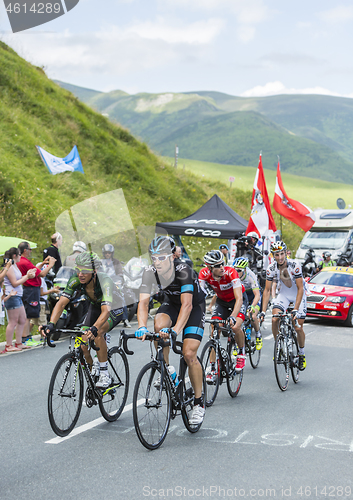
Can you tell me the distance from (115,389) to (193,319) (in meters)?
1.27

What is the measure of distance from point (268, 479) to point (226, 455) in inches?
25.3

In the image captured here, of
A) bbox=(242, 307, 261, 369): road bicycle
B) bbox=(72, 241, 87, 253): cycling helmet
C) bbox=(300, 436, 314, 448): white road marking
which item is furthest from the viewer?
bbox=(72, 241, 87, 253): cycling helmet

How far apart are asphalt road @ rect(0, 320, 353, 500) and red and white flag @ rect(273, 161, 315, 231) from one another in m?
10.7

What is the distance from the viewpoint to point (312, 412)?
681cm

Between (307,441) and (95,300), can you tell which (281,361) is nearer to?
(307,441)

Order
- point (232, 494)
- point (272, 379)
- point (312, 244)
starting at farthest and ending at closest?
point (312, 244) → point (272, 379) → point (232, 494)

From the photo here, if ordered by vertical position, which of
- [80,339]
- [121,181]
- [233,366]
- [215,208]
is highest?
[121,181]

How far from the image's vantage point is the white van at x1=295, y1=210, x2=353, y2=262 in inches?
1077

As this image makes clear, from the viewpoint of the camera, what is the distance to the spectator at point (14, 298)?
10.2 m

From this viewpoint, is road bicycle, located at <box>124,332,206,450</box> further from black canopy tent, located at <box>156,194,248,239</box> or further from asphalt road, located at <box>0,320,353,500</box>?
black canopy tent, located at <box>156,194,248,239</box>

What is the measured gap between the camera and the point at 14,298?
33.9 ft

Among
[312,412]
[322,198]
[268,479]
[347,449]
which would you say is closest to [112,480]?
[268,479]

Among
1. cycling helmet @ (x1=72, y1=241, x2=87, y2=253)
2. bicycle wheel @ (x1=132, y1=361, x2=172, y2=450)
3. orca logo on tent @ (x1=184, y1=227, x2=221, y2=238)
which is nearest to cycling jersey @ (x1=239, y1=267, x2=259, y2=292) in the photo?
cycling helmet @ (x1=72, y1=241, x2=87, y2=253)

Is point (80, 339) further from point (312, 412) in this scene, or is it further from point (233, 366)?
point (312, 412)
